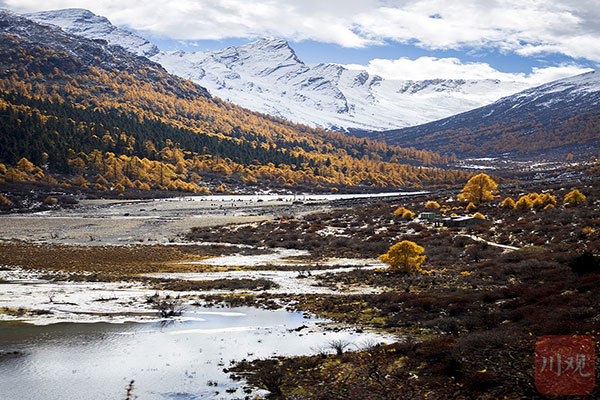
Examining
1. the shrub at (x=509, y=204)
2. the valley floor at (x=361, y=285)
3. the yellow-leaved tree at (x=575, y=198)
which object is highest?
the yellow-leaved tree at (x=575, y=198)

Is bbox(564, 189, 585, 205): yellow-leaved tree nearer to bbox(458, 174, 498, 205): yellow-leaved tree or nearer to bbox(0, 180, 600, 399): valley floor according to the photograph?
bbox(0, 180, 600, 399): valley floor

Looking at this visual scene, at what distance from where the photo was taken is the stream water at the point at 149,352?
15.5m

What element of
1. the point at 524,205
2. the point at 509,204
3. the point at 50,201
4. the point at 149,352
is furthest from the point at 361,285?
the point at 50,201

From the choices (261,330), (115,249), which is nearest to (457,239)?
(261,330)

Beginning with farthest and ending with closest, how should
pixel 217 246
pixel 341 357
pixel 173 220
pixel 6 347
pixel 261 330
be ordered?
pixel 173 220
pixel 217 246
pixel 261 330
pixel 6 347
pixel 341 357

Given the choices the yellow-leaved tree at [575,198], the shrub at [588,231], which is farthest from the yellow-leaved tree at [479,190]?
the shrub at [588,231]

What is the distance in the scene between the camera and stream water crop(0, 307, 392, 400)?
1552 cm

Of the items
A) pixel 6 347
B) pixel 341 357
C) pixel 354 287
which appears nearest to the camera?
pixel 341 357

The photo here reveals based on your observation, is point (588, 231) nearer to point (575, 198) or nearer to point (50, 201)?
point (575, 198)

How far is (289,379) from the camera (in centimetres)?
1579

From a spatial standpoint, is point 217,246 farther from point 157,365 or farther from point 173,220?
point 157,365

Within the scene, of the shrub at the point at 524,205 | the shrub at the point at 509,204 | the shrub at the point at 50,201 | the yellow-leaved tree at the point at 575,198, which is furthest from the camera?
the shrub at the point at 50,201

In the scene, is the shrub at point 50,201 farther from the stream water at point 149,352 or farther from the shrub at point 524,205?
the shrub at point 524,205

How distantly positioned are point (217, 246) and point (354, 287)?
28.5m
